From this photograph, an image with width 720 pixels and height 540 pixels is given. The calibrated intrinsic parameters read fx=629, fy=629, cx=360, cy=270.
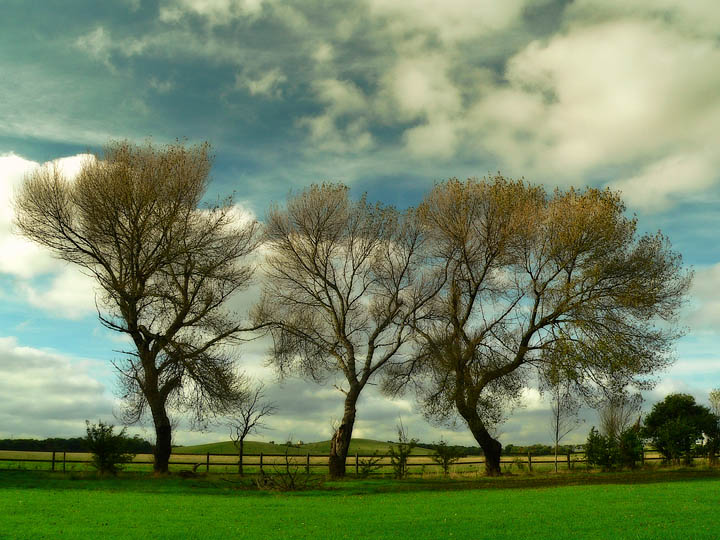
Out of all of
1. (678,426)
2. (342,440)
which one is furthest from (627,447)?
(342,440)

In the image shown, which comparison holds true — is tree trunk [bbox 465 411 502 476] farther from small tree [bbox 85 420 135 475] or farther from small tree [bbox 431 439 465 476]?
small tree [bbox 85 420 135 475]

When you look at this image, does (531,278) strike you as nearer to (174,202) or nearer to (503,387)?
(503,387)

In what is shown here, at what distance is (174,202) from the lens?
31.6 meters

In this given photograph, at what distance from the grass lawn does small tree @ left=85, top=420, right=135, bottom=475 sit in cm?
351

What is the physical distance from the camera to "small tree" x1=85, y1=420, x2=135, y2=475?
98.7ft

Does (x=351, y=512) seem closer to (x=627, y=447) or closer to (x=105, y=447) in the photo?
(x=105, y=447)

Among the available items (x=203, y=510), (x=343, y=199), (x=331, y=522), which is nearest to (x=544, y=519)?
(x=331, y=522)

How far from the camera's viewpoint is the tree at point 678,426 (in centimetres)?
3897

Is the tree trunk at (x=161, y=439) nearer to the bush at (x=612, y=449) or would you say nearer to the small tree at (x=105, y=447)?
the small tree at (x=105, y=447)

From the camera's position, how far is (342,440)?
3259 centimetres

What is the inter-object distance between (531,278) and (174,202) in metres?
18.5

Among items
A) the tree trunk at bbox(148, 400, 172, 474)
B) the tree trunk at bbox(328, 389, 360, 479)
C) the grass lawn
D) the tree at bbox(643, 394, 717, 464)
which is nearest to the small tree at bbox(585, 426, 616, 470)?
the tree at bbox(643, 394, 717, 464)

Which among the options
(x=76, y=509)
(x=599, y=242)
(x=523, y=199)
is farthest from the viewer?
(x=523, y=199)

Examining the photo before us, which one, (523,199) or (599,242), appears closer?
(599,242)
